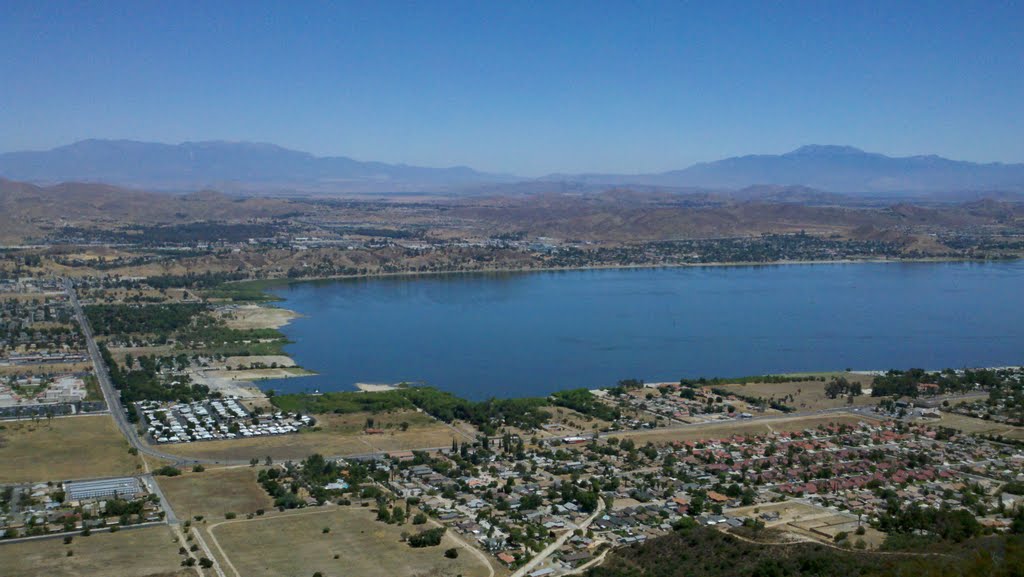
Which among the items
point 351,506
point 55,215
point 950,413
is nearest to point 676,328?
point 950,413

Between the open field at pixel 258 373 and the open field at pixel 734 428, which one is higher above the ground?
the open field at pixel 734 428

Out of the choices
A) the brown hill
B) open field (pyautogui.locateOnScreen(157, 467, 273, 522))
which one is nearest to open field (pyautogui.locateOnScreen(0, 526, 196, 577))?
open field (pyautogui.locateOnScreen(157, 467, 273, 522))

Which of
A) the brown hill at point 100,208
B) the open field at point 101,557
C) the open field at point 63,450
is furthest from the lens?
the brown hill at point 100,208

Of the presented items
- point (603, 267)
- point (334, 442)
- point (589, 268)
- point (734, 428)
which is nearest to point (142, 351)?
point (334, 442)

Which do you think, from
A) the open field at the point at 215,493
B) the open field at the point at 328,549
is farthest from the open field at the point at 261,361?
the open field at the point at 328,549

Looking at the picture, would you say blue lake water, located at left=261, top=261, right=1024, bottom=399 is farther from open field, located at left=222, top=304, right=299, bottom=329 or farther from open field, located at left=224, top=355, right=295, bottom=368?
open field, located at left=222, top=304, right=299, bottom=329

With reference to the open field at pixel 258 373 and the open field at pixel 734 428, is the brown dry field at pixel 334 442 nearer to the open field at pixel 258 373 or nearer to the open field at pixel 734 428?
the open field at pixel 734 428
